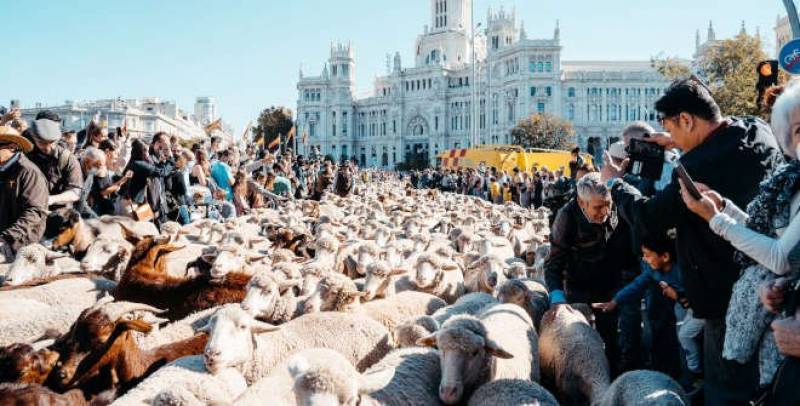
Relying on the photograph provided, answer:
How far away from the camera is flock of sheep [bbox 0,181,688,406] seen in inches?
126

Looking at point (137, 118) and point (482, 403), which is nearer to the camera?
point (482, 403)

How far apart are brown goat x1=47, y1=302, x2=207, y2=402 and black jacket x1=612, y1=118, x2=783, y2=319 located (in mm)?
2755

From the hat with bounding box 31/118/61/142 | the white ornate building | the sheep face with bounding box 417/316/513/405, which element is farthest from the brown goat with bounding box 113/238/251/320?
the white ornate building

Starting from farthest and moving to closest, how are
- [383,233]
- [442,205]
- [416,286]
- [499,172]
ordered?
1. [499,172]
2. [442,205]
3. [383,233]
4. [416,286]

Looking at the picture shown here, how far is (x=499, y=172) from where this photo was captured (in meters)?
27.9

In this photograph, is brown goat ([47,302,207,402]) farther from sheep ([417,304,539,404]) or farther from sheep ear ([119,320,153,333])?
sheep ([417,304,539,404])

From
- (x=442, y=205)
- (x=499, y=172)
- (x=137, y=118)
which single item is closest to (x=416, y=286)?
(x=442, y=205)

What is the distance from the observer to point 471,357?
11.0ft

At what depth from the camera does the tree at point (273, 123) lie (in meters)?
77.4

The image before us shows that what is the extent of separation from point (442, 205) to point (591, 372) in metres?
12.6

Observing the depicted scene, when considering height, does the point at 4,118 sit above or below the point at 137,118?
below

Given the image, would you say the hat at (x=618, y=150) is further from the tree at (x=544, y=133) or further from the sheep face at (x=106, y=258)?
the tree at (x=544, y=133)

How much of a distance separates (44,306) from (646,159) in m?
4.06

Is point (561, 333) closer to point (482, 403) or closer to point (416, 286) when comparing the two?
point (482, 403)
